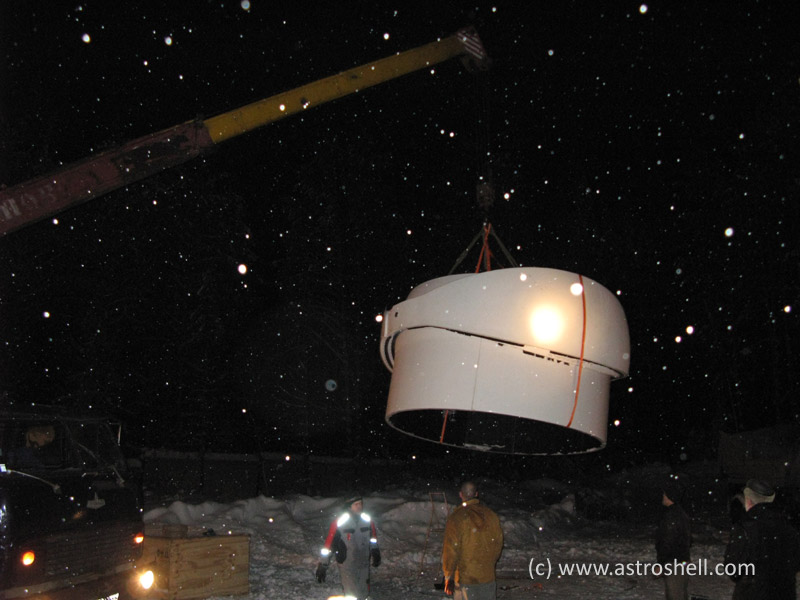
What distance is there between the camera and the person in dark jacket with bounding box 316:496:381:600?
23.7 feet

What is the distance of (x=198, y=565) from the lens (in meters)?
7.75

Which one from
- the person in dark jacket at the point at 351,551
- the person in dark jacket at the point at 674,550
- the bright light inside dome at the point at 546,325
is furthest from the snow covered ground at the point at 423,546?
the bright light inside dome at the point at 546,325

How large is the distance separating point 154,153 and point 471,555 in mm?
8090

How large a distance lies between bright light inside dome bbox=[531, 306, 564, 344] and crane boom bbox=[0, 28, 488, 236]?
834cm

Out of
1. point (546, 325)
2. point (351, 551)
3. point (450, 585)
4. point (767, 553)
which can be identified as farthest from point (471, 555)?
point (546, 325)

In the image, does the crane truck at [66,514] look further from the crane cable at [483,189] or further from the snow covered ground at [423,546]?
the crane cable at [483,189]

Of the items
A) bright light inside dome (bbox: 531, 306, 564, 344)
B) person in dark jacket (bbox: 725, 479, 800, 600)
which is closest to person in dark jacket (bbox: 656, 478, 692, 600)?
person in dark jacket (bbox: 725, 479, 800, 600)

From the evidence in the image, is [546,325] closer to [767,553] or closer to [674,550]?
[767,553]

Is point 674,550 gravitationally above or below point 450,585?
above

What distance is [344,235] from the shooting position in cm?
2328

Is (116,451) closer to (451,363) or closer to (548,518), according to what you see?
(451,363)

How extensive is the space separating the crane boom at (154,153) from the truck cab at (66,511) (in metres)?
4.42

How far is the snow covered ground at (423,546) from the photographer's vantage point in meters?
9.21

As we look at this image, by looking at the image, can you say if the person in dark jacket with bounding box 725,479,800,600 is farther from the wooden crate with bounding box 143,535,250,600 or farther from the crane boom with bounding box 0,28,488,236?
the crane boom with bounding box 0,28,488,236
